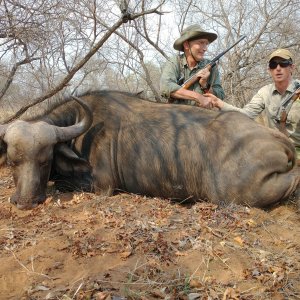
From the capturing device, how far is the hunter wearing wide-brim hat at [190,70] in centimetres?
698

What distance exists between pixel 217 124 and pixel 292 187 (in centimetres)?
125

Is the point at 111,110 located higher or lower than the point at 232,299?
higher

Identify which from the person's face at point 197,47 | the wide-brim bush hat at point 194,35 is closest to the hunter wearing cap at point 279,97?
the person's face at point 197,47

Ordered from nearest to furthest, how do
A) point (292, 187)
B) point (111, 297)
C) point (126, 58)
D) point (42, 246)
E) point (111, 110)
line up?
point (111, 297)
point (42, 246)
point (292, 187)
point (111, 110)
point (126, 58)

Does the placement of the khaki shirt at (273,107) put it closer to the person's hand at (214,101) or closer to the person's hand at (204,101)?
the person's hand at (214,101)

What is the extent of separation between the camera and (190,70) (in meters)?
7.40

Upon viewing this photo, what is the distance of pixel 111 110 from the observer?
18.3ft

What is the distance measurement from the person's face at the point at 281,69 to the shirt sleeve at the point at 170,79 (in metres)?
1.62

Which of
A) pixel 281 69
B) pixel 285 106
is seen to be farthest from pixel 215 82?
pixel 285 106

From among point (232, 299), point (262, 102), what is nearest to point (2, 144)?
point (232, 299)

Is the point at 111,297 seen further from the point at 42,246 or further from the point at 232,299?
the point at 42,246

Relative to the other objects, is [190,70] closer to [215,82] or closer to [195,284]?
[215,82]

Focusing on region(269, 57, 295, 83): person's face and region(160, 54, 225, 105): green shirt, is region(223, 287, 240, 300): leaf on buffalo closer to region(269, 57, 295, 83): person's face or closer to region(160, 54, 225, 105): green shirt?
region(269, 57, 295, 83): person's face

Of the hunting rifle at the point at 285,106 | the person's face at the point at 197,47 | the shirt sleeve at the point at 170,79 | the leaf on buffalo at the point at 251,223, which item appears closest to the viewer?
the leaf on buffalo at the point at 251,223
